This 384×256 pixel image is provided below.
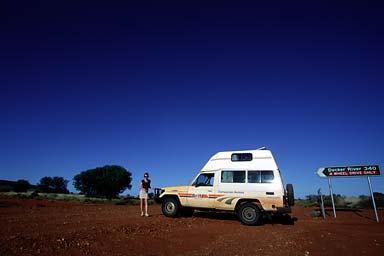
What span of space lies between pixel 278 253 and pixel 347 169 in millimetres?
9457

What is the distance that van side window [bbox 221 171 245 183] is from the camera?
11.4 meters

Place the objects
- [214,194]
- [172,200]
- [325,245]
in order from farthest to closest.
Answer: [172,200] → [214,194] → [325,245]

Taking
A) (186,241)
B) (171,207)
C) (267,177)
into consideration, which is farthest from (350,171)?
(186,241)

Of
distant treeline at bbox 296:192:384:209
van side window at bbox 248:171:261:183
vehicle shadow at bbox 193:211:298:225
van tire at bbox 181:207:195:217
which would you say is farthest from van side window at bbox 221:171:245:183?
distant treeline at bbox 296:192:384:209

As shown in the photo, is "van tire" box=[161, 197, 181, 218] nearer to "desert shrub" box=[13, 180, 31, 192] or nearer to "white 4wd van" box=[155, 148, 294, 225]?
"white 4wd van" box=[155, 148, 294, 225]

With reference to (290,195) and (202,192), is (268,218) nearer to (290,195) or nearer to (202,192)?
(290,195)

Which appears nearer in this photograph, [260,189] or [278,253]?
[278,253]

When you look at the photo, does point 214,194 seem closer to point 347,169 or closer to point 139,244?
point 139,244

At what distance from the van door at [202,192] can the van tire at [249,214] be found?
4.40ft

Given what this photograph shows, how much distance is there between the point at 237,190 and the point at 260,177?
1075 mm

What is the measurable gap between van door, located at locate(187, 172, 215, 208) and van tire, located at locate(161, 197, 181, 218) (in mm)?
659

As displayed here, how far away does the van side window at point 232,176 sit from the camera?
11.4m

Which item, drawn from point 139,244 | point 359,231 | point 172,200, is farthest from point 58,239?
point 359,231

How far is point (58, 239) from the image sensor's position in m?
6.75
